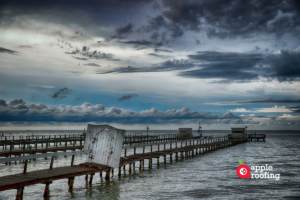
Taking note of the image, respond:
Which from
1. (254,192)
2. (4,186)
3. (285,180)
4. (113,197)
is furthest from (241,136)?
(4,186)

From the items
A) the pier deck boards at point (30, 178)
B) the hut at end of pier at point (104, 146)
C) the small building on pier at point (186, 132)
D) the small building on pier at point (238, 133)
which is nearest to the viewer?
the pier deck boards at point (30, 178)

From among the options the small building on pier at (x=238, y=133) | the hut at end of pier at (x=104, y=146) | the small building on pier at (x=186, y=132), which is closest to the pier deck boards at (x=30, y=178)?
the hut at end of pier at (x=104, y=146)

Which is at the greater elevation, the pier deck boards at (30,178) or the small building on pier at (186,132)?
the pier deck boards at (30,178)

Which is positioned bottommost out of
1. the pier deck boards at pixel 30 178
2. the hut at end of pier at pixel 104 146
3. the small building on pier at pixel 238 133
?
the small building on pier at pixel 238 133

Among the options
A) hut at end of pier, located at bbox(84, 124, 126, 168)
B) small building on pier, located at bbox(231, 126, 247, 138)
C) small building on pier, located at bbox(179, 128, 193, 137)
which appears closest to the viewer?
hut at end of pier, located at bbox(84, 124, 126, 168)

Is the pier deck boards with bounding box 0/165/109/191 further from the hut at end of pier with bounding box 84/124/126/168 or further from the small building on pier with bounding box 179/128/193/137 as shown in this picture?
the small building on pier with bounding box 179/128/193/137

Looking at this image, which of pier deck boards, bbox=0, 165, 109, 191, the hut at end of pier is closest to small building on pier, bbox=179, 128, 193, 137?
the hut at end of pier

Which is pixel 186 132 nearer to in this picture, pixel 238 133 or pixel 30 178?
pixel 238 133

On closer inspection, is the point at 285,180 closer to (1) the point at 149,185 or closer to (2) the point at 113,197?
(1) the point at 149,185

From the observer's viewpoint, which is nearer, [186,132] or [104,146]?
[104,146]

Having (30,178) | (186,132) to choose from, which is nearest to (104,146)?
(30,178)

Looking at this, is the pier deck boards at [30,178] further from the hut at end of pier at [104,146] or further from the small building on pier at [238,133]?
the small building on pier at [238,133]

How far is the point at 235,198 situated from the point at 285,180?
26.7ft

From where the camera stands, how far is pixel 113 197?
13.8 metres
